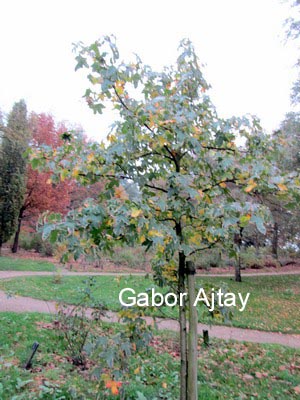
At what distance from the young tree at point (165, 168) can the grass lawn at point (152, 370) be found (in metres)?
1.07

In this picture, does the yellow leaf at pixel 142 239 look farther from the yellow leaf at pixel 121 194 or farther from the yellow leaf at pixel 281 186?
the yellow leaf at pixel 281 186

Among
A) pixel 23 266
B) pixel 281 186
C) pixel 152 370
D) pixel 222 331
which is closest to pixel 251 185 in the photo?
pixel 281 186

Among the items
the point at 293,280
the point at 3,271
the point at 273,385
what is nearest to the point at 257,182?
the point at 273,385

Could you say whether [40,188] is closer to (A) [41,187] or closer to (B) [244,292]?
(A) [41,187]

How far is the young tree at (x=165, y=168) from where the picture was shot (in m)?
1.53

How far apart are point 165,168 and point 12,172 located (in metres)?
15.6

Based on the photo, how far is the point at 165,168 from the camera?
2176 mm

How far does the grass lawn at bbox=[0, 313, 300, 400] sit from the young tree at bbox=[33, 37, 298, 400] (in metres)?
1.07

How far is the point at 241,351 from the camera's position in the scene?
4906 mm

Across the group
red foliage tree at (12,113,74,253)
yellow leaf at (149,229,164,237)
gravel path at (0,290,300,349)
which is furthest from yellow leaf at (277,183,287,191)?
red foliage tree at (12,113,74,253)

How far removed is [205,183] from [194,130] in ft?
1.43

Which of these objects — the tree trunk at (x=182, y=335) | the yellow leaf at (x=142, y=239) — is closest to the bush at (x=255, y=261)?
the tree trunk at (x=182, y=335)

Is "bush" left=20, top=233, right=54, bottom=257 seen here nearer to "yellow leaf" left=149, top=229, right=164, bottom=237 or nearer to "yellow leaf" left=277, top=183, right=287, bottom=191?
"yellow leaf" left=149, top=229, right=164, bottom=237

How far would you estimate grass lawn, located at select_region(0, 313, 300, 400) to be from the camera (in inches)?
114
